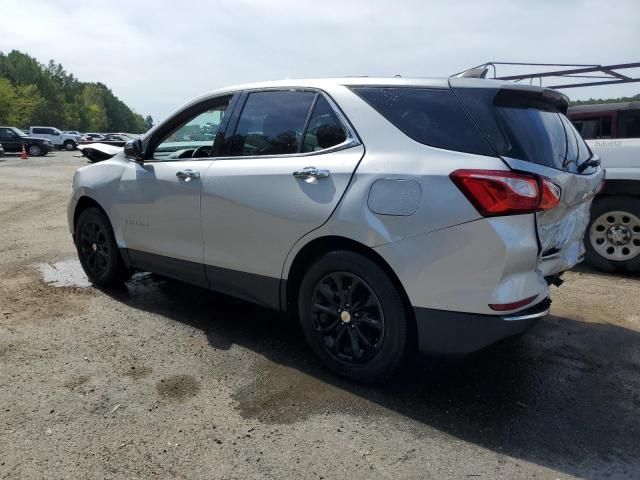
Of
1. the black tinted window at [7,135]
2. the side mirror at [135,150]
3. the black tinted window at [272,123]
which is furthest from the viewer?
the black tinted window at [7,135]

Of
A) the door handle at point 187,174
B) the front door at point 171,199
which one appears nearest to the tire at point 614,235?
the front door at point 171,199

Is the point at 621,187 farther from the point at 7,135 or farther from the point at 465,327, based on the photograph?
the point at 7,135

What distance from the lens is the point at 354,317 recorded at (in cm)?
318

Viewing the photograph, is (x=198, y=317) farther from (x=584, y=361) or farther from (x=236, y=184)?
(x=584, y=361)

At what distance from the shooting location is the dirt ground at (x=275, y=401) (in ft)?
8.33

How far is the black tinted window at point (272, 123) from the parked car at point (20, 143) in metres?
35.3

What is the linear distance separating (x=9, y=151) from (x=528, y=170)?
127 ft

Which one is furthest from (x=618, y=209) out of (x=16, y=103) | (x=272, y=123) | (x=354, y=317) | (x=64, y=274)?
(x=16, y=103)

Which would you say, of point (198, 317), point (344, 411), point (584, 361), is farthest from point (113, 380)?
point (584, 361)

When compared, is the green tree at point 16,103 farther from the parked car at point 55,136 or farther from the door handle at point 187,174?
the door handle at point 187,174

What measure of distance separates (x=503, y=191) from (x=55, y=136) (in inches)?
1981

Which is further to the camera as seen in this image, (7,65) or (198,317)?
(7,65)

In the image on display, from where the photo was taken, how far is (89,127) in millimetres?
118438

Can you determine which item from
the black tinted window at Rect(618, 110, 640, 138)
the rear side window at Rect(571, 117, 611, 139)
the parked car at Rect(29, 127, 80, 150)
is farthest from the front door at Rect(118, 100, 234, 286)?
the parked car at Rect(29, 127, 80, 150)
